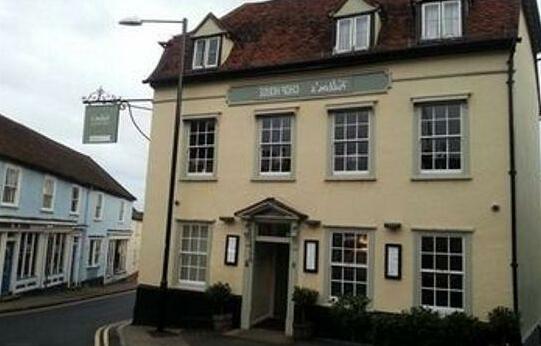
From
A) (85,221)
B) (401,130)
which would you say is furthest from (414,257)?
(85,221)

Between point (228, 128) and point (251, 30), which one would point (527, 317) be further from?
point (251, 30)

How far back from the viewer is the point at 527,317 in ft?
52.4

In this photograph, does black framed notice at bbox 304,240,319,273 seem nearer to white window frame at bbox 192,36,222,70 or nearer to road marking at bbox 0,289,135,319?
white window frame at bbox 192,36,222,70

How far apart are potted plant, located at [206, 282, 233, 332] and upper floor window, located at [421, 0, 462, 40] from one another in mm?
9062

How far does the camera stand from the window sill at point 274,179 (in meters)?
17.0

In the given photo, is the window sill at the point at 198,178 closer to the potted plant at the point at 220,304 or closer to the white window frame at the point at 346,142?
the potted plant at the point at 220,304

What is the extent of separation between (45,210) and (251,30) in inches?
677

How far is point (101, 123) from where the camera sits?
58.6 ft

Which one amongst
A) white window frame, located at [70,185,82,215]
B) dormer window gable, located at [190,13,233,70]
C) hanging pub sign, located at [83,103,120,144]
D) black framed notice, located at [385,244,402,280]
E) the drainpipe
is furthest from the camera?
white window frame, located at [70,185,82,215]

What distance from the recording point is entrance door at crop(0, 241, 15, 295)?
27.0m

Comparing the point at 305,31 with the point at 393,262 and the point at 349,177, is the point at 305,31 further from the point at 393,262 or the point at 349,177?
the point at 393,262

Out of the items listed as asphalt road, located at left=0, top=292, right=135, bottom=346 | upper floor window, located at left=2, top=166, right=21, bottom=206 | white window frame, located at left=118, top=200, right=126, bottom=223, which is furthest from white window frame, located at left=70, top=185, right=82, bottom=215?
white window frame, located at left=118, top=200, right=126, bottom=223

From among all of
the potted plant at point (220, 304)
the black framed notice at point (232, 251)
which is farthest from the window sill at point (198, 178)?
the potted plant at point (220, 304)

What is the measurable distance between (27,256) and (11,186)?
4.20 meters
